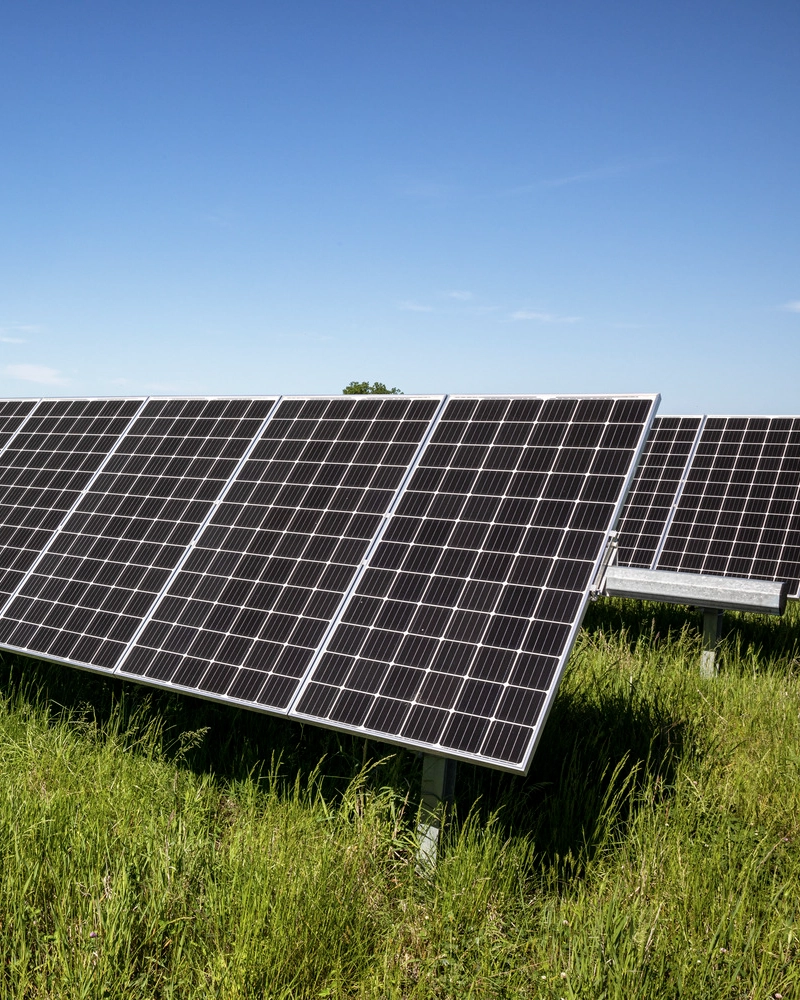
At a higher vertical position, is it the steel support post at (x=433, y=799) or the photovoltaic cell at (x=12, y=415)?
the photovoltaic cell at (x=12, y=415)

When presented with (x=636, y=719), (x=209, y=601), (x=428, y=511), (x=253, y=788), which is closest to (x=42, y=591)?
(x=209, y=601)

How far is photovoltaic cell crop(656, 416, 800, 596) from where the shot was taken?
13250mm

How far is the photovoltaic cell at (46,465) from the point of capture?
985 cm

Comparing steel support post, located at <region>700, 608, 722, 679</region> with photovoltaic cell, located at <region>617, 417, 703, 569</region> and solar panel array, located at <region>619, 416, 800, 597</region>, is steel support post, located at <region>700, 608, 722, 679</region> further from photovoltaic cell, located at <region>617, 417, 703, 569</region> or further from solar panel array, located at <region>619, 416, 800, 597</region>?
photovoltaic cell, located at <region>617, 417, 703, 569</region>

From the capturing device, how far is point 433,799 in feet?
21.2

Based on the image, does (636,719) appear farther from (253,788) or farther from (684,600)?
(253,788)

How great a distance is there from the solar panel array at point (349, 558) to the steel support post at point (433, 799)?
0.55 m

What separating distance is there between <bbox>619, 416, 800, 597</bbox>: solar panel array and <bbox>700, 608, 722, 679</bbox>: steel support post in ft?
5.06

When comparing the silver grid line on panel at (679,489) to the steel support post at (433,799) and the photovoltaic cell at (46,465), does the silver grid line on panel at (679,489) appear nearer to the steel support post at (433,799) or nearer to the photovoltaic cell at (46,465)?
the steel support post at (433,799)

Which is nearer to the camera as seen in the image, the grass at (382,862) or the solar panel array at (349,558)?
the grass at (382,862)

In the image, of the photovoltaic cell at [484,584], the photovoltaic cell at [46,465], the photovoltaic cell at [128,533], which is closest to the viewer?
the photovoltaic cell at [484,584]

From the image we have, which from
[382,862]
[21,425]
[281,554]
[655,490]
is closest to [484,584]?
[281,554]

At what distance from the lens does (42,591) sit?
29.6ft

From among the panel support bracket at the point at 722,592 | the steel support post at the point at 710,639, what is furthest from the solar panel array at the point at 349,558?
the steel support post at the point at 710,639
